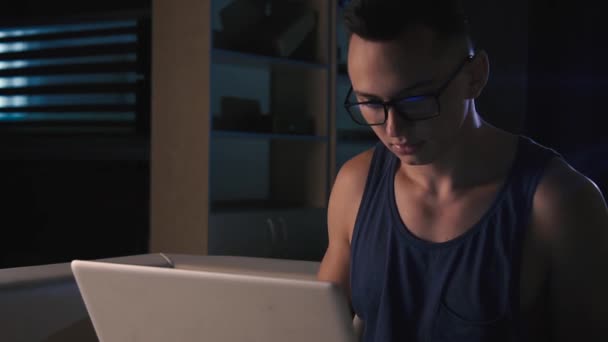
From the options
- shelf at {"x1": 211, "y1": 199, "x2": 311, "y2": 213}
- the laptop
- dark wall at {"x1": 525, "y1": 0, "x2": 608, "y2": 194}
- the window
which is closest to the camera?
the laptop

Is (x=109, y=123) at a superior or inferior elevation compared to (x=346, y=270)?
superior

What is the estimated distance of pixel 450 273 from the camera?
119 centimetres

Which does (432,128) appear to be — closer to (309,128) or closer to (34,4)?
(309,128)

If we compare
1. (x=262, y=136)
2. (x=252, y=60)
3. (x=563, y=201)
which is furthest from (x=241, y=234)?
(x=563, y=201)

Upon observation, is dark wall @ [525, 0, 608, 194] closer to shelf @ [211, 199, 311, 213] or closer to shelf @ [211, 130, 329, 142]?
shelf @ [211, 130, 329, 142]

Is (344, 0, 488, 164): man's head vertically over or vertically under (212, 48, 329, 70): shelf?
under

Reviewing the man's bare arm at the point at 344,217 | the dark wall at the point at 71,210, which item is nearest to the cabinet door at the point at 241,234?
the dark wall at the point at 71,210

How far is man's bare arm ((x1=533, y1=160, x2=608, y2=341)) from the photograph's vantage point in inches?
43.4

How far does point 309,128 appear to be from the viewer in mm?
4207

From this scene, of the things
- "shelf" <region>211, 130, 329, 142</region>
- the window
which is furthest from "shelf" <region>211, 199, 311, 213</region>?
the window

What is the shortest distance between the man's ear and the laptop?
42 cm

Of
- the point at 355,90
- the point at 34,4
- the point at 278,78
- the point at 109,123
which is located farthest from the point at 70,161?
the point at 355,90

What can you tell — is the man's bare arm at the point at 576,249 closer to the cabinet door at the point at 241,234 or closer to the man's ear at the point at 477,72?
the man's ear at the point at 477,72

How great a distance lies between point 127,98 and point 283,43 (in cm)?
82
